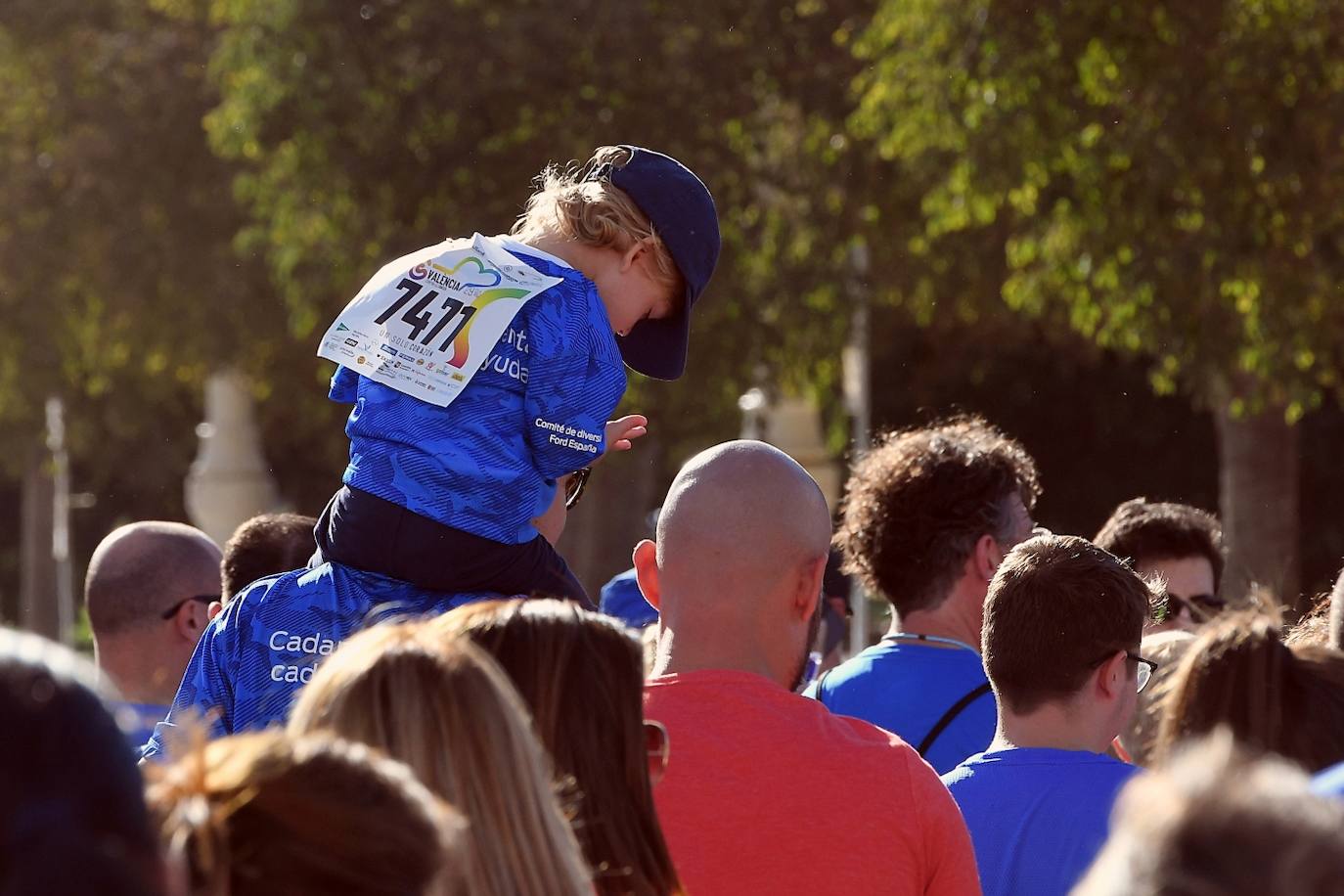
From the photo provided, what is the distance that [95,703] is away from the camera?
4.51 feet

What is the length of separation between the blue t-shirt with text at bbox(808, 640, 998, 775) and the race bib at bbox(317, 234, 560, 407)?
1338 millimetres

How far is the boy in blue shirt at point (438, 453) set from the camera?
358 centimetres

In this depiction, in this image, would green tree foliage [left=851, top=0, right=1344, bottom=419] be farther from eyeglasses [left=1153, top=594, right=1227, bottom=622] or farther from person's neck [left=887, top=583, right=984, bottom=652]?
person's neck [left=887, top=583, right=984, bottom=652]

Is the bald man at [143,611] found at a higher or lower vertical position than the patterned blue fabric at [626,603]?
higher

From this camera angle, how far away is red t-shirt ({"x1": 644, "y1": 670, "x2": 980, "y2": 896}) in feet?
10.3

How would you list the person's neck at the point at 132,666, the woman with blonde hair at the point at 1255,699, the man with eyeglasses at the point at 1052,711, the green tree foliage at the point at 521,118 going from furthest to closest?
the green tree foliage at the point at 521,118 < the person's neck at the point at 132,666 < the man with eyeglasses at the point at 1052,711 < the woman with blonde hair at the point at 1255,699

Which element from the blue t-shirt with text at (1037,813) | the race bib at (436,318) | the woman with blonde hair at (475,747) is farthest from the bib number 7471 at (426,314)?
the woman with blonde hair at (475,747)

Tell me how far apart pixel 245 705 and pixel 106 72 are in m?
15.3

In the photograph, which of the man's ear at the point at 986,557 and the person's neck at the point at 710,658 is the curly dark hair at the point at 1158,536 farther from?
the person's neck at the point at 710,658

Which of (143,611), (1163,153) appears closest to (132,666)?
(143,611)

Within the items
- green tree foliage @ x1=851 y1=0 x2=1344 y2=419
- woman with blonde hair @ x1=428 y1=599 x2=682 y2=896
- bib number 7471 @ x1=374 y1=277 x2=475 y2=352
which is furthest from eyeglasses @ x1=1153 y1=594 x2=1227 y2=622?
green tree foliage @ x1=851 y1=0 x2=1344 y2=419

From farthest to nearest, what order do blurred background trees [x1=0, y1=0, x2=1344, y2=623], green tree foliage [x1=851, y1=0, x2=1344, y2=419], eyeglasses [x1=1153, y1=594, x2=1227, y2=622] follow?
blurred background trees [x1=0, y1=0, x2=1344, y2=623], green tree foliage [x1=851, y1=0, x2=1344, y2=419], eyeglasses [x1=1153, y1=594, x2=1227, y2=622]

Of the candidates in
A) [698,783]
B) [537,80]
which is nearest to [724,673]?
[698,783]

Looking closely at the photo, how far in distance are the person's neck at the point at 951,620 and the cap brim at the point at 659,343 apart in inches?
43.6
